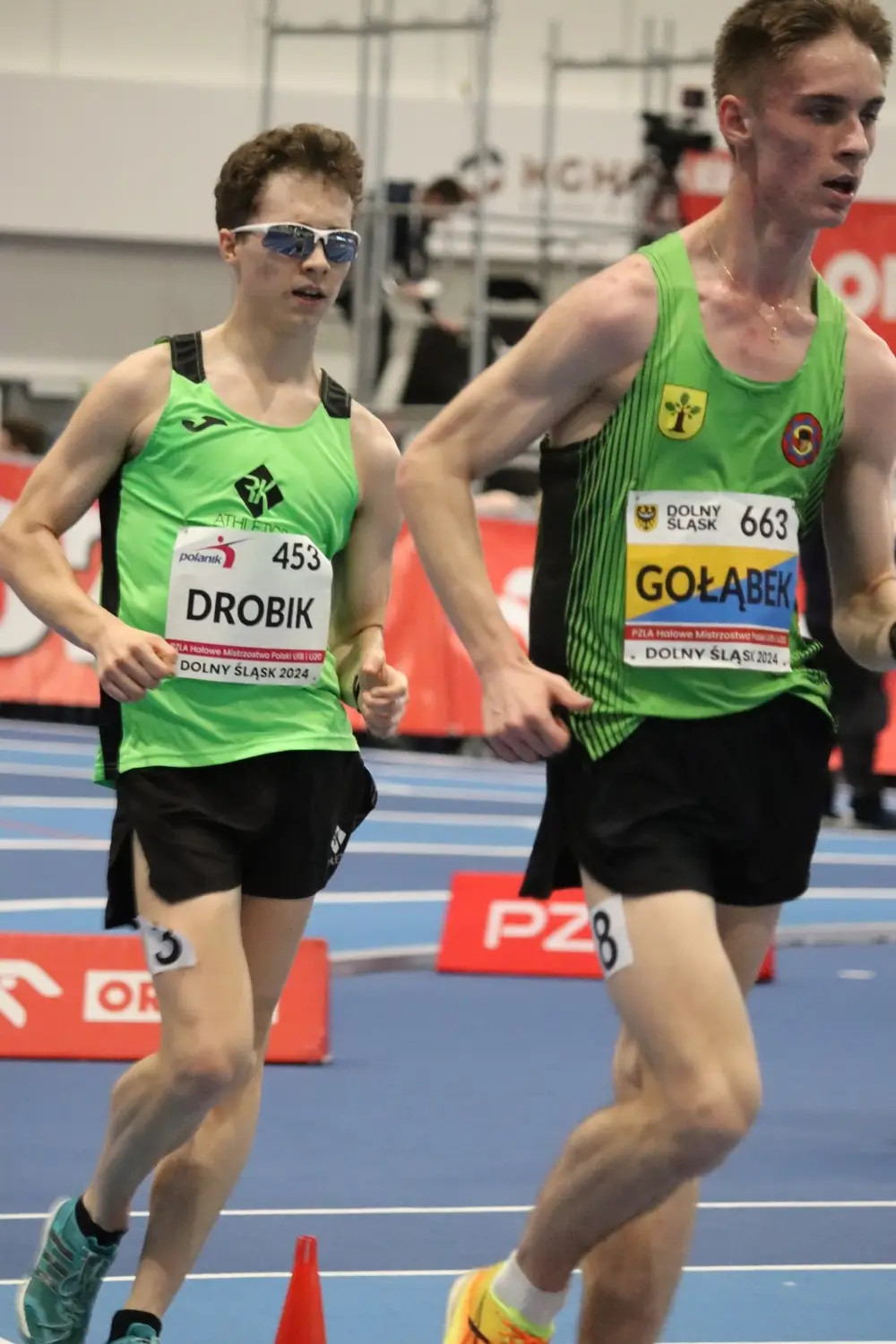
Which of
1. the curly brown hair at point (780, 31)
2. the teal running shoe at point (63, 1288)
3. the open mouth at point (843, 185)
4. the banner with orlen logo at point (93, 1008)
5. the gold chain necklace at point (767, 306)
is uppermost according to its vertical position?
the curly brown hair at point (780, 31)

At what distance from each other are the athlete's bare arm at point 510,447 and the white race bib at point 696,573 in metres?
0.19

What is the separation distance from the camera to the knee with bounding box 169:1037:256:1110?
4211 millimetres

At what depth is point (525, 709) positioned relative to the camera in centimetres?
365

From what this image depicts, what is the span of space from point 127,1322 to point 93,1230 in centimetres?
22

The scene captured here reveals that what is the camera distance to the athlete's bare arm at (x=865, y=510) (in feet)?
13.1

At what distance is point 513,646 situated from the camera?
146 inches

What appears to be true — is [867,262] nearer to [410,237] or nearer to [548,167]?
[410,237]

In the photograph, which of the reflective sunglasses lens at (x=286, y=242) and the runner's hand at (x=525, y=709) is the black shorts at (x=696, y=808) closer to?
the runner's hand at (x=525, y=709)

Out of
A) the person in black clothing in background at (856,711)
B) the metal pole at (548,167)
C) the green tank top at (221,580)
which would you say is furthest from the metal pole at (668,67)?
the green tank top at (221,580)


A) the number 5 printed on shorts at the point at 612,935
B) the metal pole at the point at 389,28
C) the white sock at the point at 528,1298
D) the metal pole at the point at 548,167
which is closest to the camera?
the number 5 printed on shorts at the point at 612,935

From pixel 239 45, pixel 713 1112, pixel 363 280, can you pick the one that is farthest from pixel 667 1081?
pixel 239 45

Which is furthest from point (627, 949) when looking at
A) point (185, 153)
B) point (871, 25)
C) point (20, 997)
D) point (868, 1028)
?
point (185, 153)

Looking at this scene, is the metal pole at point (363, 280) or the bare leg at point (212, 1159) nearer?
the bare leg at point (212, 1159)

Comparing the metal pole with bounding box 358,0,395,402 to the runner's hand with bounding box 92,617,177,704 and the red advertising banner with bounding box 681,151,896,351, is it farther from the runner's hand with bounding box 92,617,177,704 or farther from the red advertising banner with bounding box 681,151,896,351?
the runner's hand with bounding box 92,617,177,704
